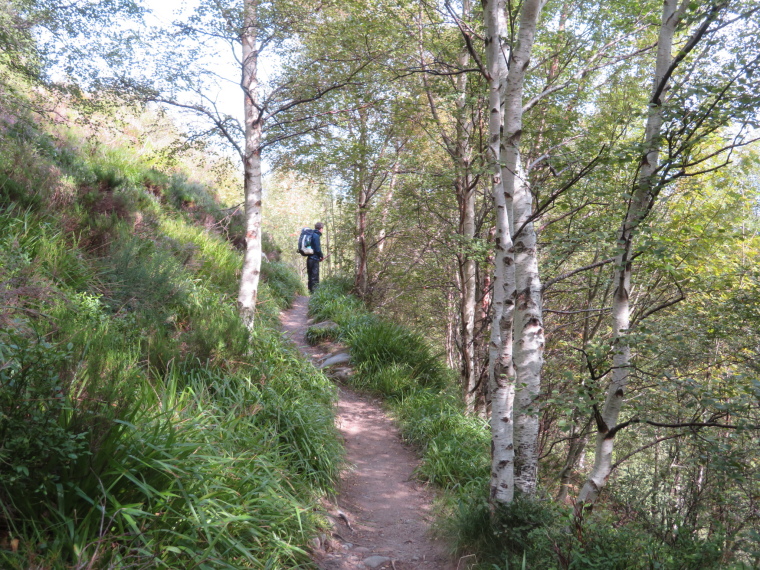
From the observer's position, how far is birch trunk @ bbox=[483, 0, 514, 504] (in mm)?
3549

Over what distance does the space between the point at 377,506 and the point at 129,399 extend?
288cm

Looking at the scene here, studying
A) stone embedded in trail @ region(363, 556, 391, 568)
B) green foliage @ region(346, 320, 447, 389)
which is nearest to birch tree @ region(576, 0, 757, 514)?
stone embedded in trail @ region(363, 556, 391, 568)

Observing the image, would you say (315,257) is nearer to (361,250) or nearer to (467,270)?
(361,250)

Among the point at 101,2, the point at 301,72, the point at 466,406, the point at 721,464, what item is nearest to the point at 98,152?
the point at 101,2

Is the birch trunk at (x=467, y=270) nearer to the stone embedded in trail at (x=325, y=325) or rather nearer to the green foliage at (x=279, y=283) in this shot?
the stone embedded in trail at (x=325, y=325)

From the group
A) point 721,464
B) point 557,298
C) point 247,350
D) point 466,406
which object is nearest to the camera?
point 721,464

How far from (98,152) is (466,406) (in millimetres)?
8230

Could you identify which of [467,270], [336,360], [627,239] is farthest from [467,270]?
[627,239]

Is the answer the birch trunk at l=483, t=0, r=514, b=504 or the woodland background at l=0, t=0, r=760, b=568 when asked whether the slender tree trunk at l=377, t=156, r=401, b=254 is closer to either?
the woodland background at l=0, t=0, r=760, b=568

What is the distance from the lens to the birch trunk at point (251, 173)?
5.84m

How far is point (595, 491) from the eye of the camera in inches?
138

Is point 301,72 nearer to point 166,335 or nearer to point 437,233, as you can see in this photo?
point 166,335

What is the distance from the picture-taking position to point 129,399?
2787 millimetres

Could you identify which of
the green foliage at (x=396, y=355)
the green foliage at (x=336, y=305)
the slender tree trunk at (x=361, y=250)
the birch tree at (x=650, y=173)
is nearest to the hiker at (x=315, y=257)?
the green foliage at (x=336, y=305)
